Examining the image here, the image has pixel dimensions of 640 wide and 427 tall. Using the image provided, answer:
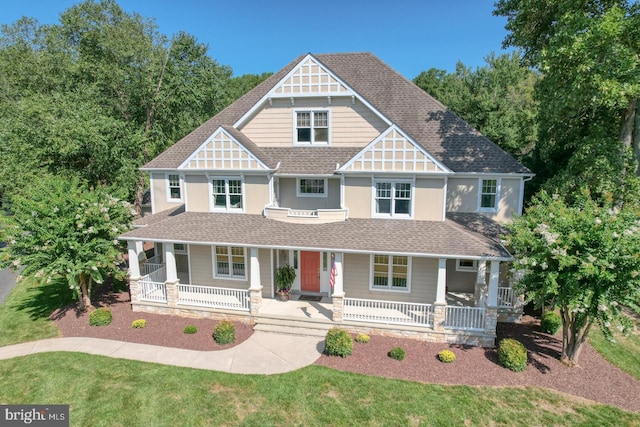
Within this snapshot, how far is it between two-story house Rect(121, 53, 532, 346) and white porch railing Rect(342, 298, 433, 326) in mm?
66

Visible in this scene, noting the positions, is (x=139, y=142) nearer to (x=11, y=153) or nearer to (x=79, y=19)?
(x=11, y=153)

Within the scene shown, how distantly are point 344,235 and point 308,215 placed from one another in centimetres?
228

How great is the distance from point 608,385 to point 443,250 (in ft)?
22.4

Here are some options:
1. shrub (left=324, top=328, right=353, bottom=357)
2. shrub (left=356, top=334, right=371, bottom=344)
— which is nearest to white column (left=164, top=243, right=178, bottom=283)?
shrub (left=324, top=328, right=353, bottom=357)

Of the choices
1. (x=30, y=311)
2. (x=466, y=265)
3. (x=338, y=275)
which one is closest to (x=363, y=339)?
(x=338, y=275)

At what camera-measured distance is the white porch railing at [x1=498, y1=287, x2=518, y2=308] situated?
1625 cm

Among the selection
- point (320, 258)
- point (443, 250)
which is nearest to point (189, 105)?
point (320, 258)

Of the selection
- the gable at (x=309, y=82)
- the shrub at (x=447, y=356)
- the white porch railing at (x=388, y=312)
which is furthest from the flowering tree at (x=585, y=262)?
the gable at (x=309, y=82)

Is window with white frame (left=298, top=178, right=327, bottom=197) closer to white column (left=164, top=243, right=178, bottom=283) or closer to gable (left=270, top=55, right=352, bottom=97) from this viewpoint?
gable (left=270, top=55, right=352, bottom=97)

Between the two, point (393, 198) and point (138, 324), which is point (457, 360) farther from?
point (138, 324)

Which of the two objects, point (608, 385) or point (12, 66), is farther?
point (12, 66)

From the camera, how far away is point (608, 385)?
12.0m

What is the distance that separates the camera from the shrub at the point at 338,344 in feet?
44.2

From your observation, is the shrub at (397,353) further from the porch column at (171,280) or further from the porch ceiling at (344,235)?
the porch column at (171,280)
